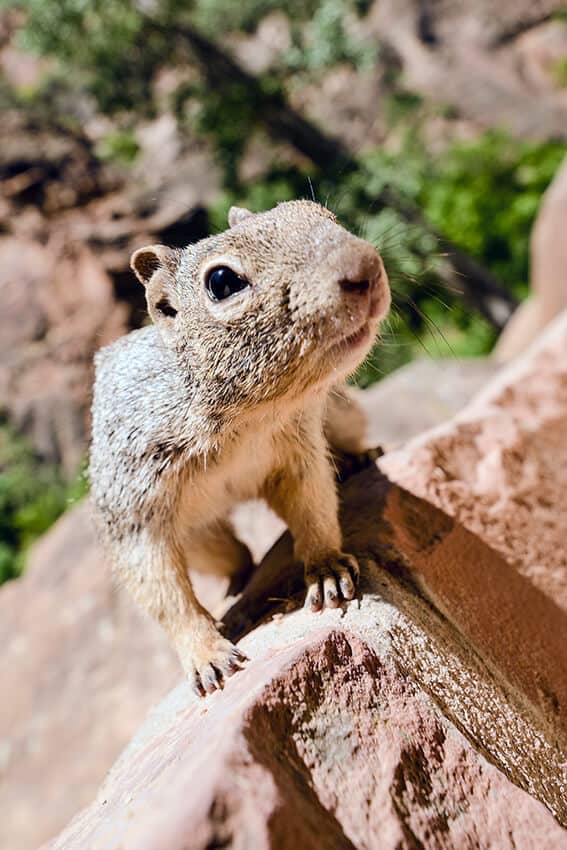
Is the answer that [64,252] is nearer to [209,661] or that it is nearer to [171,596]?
[171,596]

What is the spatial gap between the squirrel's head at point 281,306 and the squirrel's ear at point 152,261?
0.71 feet

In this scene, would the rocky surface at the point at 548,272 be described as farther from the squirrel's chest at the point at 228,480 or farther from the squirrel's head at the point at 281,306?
the squirrel's head at the point at 281,306

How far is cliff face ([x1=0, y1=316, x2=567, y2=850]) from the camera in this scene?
6.60ft

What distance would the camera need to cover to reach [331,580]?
10.1 ft

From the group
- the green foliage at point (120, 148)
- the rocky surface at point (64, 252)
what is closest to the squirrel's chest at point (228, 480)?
the rocky surface at point (64, 252)

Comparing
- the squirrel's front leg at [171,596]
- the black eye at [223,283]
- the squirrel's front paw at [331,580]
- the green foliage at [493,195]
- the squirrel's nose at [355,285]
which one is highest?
the green foliage at [493,195]

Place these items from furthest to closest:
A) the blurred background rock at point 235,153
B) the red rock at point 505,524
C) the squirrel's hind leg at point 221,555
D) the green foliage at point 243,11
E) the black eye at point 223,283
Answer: the green foliage at point 243,11, the blurred background rock at point 235,153, the squirrel's hind leg at point 221,555, the red rock at point 505,524, the black eye at point 223,283

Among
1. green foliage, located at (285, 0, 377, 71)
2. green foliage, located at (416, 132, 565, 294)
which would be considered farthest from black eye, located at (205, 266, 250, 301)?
green foliage, located at (416, 132, 565, 294)

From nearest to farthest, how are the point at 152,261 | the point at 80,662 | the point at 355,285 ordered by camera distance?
the point at 355,285 < the point at 152,261 < the point at 80,662

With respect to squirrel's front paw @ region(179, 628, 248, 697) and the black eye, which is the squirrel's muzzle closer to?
the black eye

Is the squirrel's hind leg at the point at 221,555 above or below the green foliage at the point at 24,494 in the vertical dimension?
below

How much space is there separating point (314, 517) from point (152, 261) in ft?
4.53

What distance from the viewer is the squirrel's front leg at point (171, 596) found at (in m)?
3.14

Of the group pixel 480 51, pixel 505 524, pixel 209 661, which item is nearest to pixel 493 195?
pixel 480 51
